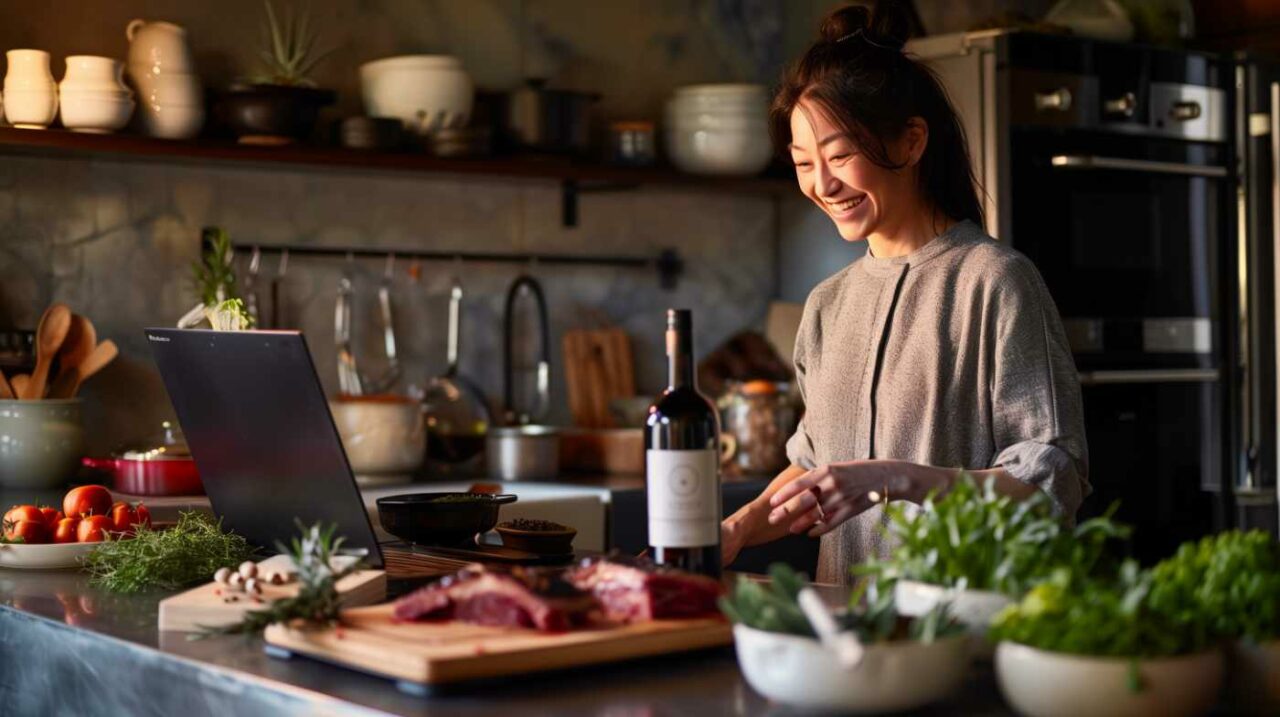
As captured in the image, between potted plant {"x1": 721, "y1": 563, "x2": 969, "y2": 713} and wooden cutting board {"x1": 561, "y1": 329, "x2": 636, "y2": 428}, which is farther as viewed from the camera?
wooden cutting board {"x1": 561, "y1": 329, "x2": 636, "y2": 428}

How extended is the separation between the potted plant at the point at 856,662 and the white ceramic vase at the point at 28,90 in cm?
239

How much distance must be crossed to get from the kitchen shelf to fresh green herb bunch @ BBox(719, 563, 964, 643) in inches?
92.7

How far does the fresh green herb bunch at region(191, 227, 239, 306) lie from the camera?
3292 millimetres

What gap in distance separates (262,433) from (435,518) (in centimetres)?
28

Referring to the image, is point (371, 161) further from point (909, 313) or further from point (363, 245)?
point (909, 313)

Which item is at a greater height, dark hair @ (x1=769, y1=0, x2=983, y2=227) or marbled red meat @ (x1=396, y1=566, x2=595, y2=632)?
dark hair @ (x1=769, y1=0, x2=983, y2=227)

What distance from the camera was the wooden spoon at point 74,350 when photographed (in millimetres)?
3357

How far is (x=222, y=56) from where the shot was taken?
358cm

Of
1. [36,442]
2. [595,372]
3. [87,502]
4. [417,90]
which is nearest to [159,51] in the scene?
[417,90]

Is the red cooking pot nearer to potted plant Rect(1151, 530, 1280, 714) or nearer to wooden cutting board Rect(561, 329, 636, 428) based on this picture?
wooden cutting board Rect(561, 329, 636, 428)

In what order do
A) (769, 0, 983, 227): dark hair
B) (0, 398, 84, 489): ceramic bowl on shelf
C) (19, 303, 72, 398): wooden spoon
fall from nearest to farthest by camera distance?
1. (769, 0, 983, 227): dark hair
2. (0, 398, 84, 489): ceramic bowl on shelf
3. (19, 303, 72, 398): wooden spoon

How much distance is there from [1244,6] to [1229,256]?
0.82 meters

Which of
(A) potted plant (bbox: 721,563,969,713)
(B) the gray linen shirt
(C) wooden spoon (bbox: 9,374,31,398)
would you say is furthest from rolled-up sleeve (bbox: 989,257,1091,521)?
(C) wooden spoon (bbox: 9,374,31,398)

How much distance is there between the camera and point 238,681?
140 centimetres
